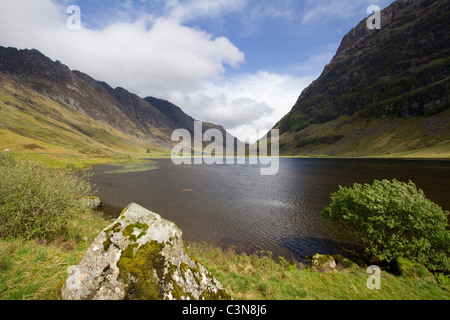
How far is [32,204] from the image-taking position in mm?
10992

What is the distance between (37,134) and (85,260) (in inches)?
7775

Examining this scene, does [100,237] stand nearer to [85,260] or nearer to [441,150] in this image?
[85,260]

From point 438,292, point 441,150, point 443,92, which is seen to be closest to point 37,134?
point 438,292

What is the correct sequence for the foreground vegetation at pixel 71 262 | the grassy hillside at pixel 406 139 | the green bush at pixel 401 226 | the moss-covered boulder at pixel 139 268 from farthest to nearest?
the grassy hillside at pixel 406 139
the green bush at pixel 401 226
the foreground vegetation at pixel 71 262
the moss-covered boulder at pixel 139 268

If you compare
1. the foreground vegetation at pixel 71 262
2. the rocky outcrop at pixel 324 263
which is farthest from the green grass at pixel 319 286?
the rocky outcrop at pixel 324 263

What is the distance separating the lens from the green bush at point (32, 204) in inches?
410

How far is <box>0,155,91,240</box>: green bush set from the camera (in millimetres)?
10406

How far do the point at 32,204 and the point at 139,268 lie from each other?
10.2 metres

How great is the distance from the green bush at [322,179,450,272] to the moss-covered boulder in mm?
14438

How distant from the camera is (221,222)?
83.0 feet

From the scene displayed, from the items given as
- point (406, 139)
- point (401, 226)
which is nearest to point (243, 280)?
point (401, 226)

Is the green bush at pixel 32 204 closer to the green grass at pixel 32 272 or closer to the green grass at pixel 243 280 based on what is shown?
the green grass at pixel 243 280

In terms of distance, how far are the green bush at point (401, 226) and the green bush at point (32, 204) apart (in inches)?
850

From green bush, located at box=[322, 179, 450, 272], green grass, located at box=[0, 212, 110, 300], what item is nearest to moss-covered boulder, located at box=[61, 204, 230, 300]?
green grass, located at box=[0, 212, 110, 300]
